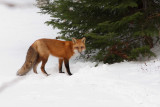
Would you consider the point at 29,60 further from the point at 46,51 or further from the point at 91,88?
the point at 91,88

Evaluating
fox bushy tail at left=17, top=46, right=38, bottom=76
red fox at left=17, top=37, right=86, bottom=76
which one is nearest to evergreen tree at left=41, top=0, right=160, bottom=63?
red fox at left=17, top=37, right=86, bottom=76

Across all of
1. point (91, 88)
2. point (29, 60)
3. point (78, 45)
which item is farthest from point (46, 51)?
point (91, 88)

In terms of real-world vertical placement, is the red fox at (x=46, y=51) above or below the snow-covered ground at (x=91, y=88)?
above

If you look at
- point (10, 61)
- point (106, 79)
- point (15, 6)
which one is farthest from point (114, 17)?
point (15, 6)

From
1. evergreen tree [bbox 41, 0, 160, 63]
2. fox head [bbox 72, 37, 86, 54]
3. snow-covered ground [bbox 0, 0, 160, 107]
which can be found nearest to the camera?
snow-covered ground [bbox 0, 0, 160, 107]

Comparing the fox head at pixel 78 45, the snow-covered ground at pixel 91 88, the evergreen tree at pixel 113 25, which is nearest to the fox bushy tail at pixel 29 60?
the snow-covered ground at pixel 91 88

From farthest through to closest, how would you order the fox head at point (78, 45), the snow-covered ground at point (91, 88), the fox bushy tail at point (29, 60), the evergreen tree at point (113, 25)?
the fox bushy tail at point (29, 60) < the evergreen tree at point (113, 25) < the fox head at point (78, 45) < the snow-covered ground at point (91, 88)

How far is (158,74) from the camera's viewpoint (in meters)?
5.73

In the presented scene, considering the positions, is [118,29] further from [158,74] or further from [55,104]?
[55,104]

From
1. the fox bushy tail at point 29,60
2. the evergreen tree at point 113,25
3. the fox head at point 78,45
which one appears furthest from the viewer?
the fox bushy tail at point 29,60

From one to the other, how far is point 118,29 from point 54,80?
2.98 meters

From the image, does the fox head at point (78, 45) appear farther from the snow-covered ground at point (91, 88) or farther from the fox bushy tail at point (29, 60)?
the fox bushy tail at point (29, 60)

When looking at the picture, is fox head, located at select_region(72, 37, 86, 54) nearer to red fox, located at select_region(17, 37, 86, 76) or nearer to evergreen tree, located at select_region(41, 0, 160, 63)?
red fox, located at select_region(17, 37, 86, 76)

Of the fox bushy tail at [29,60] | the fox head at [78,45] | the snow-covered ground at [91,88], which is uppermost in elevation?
the fox head at [78,45]
